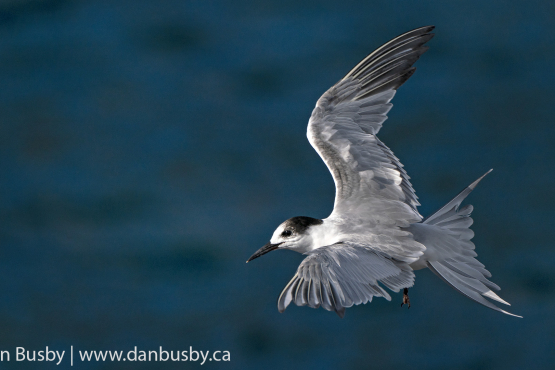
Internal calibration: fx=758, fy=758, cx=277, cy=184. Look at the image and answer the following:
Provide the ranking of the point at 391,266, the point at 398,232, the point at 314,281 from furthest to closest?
the point at 398,232
the point at 391,266
the point at 314,281

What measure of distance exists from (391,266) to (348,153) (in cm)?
103

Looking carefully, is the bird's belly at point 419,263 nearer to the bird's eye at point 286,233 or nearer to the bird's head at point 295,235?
the bird's head at point 295,235

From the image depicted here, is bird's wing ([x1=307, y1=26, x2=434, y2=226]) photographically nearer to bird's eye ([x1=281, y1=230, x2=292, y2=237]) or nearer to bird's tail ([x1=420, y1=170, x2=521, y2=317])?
bird's tail ([x1=420, y1=170, x2=521, y2=317])

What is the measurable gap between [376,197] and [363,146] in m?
0.39

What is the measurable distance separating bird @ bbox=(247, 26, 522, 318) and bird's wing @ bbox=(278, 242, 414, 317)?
38cm

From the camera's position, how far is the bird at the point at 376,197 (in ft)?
17.6

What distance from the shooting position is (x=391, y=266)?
191 inches

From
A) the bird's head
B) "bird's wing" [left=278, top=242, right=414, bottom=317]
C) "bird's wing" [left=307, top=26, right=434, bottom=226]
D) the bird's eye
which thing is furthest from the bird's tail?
the bird's eye

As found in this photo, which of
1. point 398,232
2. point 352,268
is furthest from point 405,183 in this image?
point 352,268

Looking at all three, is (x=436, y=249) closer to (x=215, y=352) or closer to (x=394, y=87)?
(x=394, y=87)

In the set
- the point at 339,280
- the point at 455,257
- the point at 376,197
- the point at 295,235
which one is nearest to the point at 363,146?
the point at 376,197

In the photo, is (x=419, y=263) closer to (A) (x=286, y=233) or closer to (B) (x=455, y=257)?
(B) (x=455, y=257)

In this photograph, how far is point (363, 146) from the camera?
5527 millimetres

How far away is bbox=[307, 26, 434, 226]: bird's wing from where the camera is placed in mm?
5535
